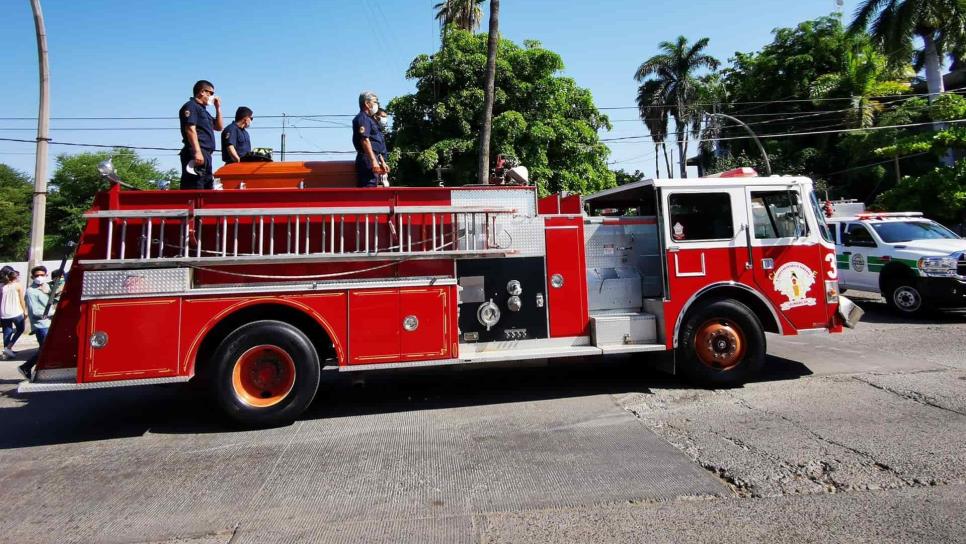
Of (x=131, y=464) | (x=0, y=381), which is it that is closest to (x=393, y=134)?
(x=0, y=381)

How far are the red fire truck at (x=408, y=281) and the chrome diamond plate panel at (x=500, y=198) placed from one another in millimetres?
23

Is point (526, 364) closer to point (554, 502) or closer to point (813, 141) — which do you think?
point (554, 502)

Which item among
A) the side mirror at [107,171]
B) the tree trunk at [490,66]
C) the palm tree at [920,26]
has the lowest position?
the side mirror at [107,171]

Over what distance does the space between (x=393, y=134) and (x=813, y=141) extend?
89.4 ft

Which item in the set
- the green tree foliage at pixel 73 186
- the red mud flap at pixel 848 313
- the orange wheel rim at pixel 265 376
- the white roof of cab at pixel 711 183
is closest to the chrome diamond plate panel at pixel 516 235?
the white roof of cab at pixel 711 183


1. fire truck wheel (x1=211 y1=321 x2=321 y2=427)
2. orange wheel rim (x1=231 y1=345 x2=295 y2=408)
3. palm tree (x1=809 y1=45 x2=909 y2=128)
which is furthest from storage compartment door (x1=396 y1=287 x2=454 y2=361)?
palm tree (x1=809 y1=45 x2=909 y2=128)

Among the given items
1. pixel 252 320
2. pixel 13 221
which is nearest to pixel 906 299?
pixel 252 320

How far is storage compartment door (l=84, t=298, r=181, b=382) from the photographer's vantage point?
16.0 ft

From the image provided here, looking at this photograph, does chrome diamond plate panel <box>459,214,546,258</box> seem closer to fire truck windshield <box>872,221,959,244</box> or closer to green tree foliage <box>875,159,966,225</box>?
fire truck windshield <box>872,221,959,244</box>

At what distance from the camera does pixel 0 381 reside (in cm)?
787

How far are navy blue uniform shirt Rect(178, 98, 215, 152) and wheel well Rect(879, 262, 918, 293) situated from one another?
12549 millimetres

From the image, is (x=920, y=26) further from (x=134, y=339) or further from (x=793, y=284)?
(x=134, y=339)

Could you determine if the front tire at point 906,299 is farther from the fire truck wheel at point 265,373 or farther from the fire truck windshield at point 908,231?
the fire truck wheel at point 265,373

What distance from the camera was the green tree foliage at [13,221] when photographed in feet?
124
